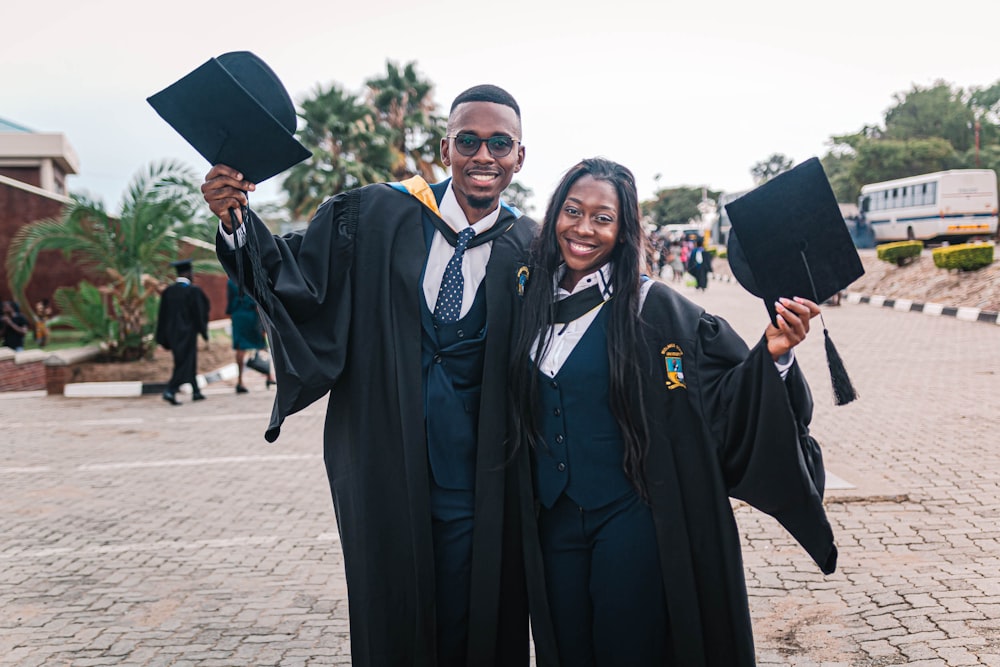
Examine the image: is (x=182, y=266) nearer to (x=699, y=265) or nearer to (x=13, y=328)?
(x=13, y=328)

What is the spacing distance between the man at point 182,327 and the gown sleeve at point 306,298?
28.8 ft

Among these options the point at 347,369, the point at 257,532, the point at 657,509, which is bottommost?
the point at 257,532

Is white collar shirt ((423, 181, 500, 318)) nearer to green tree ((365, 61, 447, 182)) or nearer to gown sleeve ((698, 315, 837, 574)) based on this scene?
gown sleeve ((698, 315, 837, 574))

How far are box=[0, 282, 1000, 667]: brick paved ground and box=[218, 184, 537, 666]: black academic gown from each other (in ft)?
3.70

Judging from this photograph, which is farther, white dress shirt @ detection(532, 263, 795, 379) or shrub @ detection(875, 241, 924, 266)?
shrub @ detection(875, 241, 924, 266)

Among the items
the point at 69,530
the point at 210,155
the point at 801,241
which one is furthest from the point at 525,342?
the point at 69,530

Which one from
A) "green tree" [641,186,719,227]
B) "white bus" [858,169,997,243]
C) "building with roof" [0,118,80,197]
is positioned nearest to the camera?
"building with roof" [0,118,80,197]

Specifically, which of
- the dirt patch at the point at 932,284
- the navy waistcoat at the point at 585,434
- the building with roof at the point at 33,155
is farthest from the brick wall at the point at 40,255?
the navy waistcoat at the point at 585,434

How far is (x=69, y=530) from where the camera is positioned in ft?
18.6

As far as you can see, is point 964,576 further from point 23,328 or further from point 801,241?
point 23,328

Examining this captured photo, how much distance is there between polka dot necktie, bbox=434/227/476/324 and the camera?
9.16 ft

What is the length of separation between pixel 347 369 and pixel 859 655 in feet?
7.65

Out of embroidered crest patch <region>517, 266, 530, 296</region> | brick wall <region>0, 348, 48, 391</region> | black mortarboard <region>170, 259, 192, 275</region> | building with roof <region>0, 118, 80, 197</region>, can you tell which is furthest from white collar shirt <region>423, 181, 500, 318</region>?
building with roof <region>0, 118, 80, 197</region>

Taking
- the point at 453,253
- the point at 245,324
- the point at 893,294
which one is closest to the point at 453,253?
the point at 453,253
